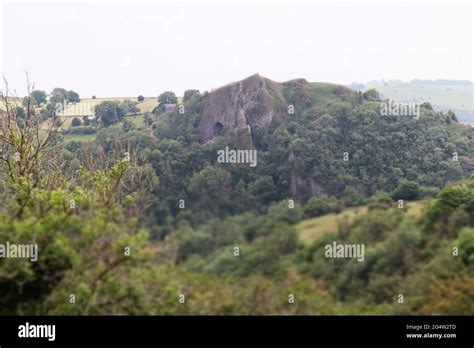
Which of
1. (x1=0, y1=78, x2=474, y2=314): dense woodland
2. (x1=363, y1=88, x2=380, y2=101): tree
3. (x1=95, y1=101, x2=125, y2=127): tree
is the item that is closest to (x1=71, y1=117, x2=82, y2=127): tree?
(x1=95, y1=101, x2=125, y2=127): tree

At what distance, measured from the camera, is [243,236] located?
920cm

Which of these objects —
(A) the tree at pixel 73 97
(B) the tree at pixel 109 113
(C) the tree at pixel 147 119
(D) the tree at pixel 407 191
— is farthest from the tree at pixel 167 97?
(D) the tree at pixel 407 191

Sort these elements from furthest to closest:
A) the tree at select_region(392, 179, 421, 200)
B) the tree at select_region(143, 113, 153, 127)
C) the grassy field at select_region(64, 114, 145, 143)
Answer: the grassy field at select_region(64, 114, 145, 143) → the tree at select_region(143, 113, 153, 127) → the tree at select_region(392, 179, 421, 200)

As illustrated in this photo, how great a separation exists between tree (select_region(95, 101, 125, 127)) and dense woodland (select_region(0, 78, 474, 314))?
7.18 metres

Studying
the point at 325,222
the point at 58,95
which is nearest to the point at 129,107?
the point at 58,95

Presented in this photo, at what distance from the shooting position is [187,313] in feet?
27.2

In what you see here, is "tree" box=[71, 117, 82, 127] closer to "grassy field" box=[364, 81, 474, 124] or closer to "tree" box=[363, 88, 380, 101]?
"tree" box=[363, 88, 380, 101]

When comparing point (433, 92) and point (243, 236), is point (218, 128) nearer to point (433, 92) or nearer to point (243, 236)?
point (243, 236)

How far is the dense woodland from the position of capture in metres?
8.16

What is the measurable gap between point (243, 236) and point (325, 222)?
1.71 metres

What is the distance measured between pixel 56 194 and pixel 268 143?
16.8 feet

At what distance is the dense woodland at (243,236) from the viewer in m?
8.16

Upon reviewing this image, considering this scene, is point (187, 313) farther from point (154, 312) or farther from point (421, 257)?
point (421, 257)

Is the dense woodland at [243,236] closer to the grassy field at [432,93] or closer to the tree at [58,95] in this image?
the tree at [58,95]
